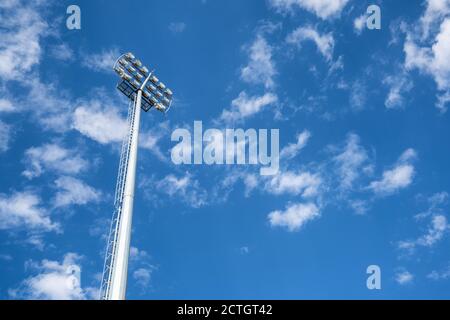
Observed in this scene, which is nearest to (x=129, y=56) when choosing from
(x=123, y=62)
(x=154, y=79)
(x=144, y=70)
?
(x=123, y=62)

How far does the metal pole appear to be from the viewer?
23202mm

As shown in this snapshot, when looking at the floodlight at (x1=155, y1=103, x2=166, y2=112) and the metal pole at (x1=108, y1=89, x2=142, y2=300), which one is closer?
the metal pole at (x1=108, y1=89, x2=142, y2=300)

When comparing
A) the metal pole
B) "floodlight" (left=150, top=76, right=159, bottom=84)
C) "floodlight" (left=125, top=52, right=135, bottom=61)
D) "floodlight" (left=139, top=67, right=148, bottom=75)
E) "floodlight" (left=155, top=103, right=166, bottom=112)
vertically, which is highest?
"floodlight" (left=125, top=52, right=135, bottom=61)

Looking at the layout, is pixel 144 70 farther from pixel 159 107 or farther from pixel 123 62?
pixel 159 107

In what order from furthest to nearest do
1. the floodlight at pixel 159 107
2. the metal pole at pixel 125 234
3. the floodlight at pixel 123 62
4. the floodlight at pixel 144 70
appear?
the floodlight at pixel 159 107
the floodlight at pixel 144 70
the floodlight at pixel 123 62
the metal pole at pixel 125 234

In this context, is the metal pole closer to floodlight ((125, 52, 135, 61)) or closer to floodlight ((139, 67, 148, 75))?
floodlight ((139, 67, 148, 75))

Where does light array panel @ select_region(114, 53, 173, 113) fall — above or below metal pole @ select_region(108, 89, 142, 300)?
above

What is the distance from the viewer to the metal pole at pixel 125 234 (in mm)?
23202

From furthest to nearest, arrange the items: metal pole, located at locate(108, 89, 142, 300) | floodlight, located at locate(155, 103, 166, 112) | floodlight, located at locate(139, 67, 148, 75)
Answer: floodlight, located at locate(155, 103, 166, 112) → floodlight, located at locate(139, 67, 148, 75) → metal pole, located at locate(108, 89, 142, 300)

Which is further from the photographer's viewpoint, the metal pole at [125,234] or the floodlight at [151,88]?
the floodlight at [151,88]

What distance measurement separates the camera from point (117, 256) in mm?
24594

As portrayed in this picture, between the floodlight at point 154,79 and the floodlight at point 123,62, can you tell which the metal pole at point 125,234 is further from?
the floodlight at point 123,62

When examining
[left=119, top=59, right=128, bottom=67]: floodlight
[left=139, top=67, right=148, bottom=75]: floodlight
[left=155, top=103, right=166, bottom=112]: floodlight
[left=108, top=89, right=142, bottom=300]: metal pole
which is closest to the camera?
[left=108, top=89, right=142, bottom=300]: metal pole
